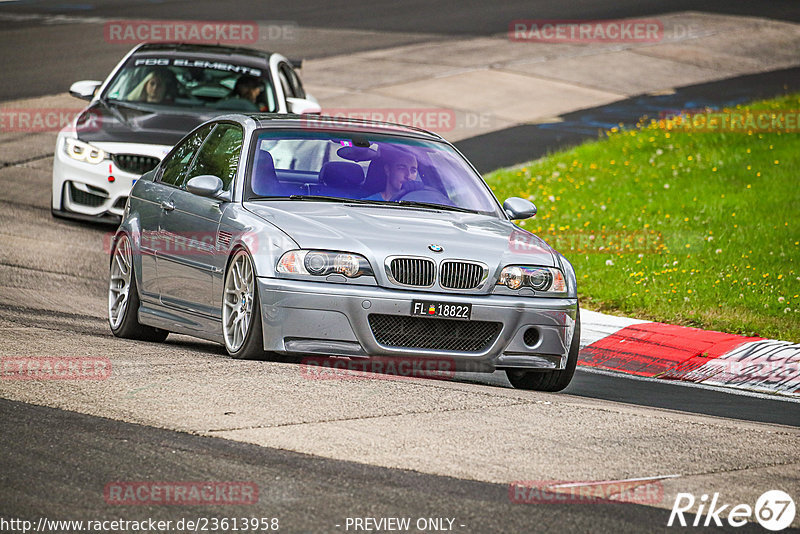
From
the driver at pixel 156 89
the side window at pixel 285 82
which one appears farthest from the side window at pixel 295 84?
the driver at pixel 156 89

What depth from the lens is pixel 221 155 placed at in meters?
9.22

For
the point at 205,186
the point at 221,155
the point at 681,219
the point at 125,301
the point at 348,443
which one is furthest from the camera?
the point at 681,219

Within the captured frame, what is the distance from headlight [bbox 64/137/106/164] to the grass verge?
4.64 metres

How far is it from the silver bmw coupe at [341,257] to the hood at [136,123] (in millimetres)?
4445

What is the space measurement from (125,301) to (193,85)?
6.13 m

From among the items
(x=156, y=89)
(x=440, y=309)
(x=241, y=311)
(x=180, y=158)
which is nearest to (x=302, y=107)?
(x=156, y=89)

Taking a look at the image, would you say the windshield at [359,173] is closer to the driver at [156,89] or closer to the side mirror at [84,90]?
the driver at [156,89]

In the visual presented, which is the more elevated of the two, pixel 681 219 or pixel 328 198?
pixel 328 198

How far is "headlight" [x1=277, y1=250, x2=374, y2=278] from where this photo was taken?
7.74 metres

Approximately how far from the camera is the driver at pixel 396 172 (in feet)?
29.0

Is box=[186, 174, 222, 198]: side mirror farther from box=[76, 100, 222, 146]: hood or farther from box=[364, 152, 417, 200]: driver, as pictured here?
box=[76, 100, 222, 146]: hood

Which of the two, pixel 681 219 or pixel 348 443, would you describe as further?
pixel 681 219

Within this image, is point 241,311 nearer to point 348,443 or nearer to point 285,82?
point 348,443

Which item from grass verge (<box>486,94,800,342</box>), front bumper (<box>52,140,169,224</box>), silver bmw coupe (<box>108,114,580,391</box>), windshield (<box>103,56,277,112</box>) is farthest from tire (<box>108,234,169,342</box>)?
windshield (<box>103,56,277,112</box>)
